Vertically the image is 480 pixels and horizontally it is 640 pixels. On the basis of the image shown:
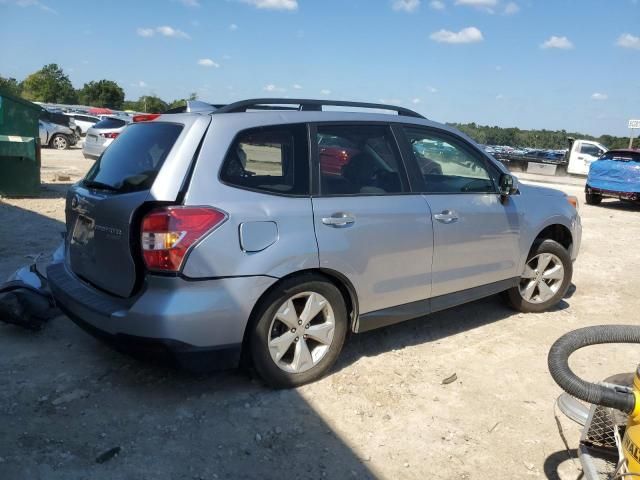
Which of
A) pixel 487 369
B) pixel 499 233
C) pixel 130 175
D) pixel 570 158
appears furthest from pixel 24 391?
pixel 570 158

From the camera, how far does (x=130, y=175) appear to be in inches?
131

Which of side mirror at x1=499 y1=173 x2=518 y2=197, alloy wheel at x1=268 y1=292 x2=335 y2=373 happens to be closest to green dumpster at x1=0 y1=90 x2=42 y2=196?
alloy wheel at x1=268 y1=292 x2=335 y2=373

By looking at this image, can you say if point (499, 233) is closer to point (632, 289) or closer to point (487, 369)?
point (487, 369)

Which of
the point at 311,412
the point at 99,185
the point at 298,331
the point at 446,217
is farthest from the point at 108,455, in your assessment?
the point at 446,217

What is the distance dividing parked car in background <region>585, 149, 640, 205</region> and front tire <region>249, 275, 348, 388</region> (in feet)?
42.6

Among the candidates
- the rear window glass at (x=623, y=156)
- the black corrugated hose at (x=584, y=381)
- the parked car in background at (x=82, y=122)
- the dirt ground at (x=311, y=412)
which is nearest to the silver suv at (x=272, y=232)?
the dirt ground at (x=311, y=412)

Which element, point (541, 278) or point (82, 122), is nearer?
point (541, 278)

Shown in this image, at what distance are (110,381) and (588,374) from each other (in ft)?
11.1

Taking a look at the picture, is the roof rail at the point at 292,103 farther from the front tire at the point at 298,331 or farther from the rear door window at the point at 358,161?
the front tire at the point at 298,331

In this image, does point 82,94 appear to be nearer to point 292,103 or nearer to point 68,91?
point 68,91

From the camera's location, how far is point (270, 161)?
346 cm

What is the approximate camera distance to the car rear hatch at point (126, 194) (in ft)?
10.2

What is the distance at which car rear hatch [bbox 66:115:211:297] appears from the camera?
3.09 m

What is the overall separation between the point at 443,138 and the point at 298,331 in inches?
79.4
